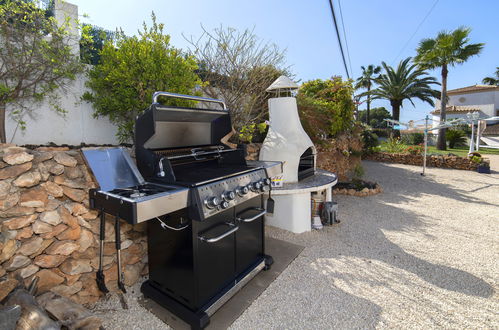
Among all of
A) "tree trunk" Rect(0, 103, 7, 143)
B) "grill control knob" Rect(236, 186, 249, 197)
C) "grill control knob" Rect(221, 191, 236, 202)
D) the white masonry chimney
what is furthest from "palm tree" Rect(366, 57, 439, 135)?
"tree trunk" Rect(0, 103, 7, 143)

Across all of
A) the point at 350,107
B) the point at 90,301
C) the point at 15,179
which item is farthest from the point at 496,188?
the point at 15,179

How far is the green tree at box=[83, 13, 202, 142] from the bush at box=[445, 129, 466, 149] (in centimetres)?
2167

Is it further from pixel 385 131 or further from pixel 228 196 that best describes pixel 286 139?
pixel 385 131

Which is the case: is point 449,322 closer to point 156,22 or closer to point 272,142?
point 272,142

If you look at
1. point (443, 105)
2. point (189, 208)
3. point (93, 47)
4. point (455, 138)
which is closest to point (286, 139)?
point (189, 208)

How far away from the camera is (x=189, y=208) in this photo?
1.97 metres

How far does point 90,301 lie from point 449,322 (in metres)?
3.41

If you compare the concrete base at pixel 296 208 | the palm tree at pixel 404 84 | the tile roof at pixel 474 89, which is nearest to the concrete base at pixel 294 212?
the concrete base at pixel 296 208

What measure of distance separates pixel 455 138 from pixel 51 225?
23.8 metres

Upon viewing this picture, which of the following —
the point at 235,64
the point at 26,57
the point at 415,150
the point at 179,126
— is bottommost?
the point at 415,150

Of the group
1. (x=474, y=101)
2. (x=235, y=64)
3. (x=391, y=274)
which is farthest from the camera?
(x=474, y=101)

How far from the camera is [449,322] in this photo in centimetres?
229

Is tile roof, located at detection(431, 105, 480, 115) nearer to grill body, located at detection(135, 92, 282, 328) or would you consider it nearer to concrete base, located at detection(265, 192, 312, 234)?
concrete base, located at detection(265, 192, 312, 234)

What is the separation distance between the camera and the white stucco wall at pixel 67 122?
3414 mm
